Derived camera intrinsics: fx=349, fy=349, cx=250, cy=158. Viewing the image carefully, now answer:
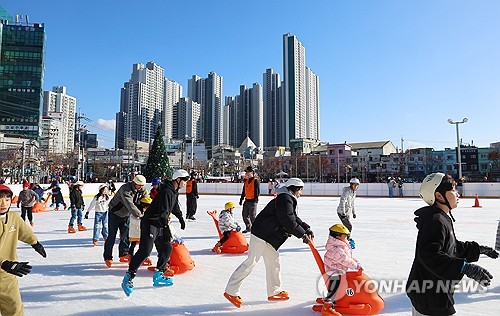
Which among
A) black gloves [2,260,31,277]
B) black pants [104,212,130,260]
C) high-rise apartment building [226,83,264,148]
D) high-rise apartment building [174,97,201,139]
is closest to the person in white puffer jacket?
black pants [104,212,130,260]

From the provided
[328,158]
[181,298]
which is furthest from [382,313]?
[328,158]

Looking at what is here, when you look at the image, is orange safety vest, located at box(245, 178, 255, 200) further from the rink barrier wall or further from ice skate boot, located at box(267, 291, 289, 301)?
the rink barrier wall

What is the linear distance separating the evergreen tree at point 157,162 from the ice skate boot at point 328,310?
114ft

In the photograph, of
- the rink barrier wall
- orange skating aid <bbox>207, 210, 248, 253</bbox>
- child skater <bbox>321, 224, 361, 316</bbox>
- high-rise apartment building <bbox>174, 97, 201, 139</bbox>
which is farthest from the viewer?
high-rise apartment building <bbox>174, 97, 201, 139</bbox>

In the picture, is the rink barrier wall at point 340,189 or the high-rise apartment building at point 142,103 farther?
the high-rise apartment building at point 142,103

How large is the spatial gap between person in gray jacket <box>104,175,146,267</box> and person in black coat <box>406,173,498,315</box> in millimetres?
4091

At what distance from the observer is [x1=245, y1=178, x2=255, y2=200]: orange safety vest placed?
827 centimetres

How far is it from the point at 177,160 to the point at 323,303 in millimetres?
105162

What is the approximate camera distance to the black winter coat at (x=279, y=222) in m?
3.66

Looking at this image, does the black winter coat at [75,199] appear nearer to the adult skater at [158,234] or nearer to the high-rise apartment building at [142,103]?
the adult skater at [158,234]

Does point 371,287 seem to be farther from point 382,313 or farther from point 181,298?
point 181,298

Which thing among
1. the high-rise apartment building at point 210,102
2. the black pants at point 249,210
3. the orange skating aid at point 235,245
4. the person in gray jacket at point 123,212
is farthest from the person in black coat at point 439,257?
the high-rise apartment building at point 210,102

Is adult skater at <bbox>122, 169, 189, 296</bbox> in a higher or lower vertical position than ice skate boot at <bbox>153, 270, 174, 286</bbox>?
higher

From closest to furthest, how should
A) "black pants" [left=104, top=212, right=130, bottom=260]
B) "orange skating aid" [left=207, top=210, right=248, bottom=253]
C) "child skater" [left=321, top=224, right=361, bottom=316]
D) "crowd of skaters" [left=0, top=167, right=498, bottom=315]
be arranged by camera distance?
"crowd of skaters" [left=0, top=167, right=498, bottom=315] < "child skater" [left=321, top=224, right=361, bottom=316] < "black pants" [left=104, top=212, right=130, bottom=260] < "orange skating aid" [left=207, top=210, right=248, bottom=253]
